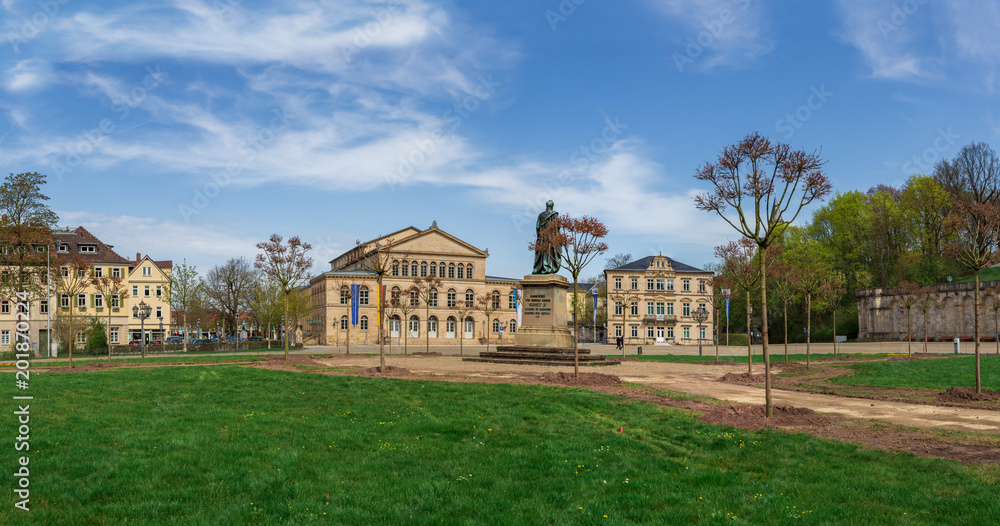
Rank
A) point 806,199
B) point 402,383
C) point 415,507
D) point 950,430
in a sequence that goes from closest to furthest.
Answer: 1. point 415,507
2. point 950,430
3. point 806,199
4. point 402,383

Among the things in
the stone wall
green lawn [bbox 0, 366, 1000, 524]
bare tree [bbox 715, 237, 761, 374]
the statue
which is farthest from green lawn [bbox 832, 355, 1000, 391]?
the stone wall

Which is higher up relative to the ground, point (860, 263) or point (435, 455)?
point (860, 263)

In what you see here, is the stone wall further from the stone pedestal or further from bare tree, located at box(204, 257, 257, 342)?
bare tree, located at box(204, 257, 257, 342)

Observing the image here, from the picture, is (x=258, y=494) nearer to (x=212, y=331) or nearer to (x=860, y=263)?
(x=860, y=263)

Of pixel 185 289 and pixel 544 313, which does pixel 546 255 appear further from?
pixel 185 289

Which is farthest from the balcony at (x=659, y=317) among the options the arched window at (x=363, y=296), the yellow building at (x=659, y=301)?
the arched window at (x=363, y=296)

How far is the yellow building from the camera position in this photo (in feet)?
298

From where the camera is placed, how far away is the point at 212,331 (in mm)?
116375

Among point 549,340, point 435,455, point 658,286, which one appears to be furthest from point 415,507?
point 658,286

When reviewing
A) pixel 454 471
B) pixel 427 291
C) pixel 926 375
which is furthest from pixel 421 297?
pixel 454 471

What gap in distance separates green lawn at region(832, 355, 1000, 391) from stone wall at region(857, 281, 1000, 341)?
3404 centimetres

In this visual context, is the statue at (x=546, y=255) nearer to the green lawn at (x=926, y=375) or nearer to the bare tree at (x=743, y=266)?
the bare tree at (x=743, y=266)

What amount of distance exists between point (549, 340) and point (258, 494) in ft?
87.9

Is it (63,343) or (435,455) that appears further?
(63,343)
